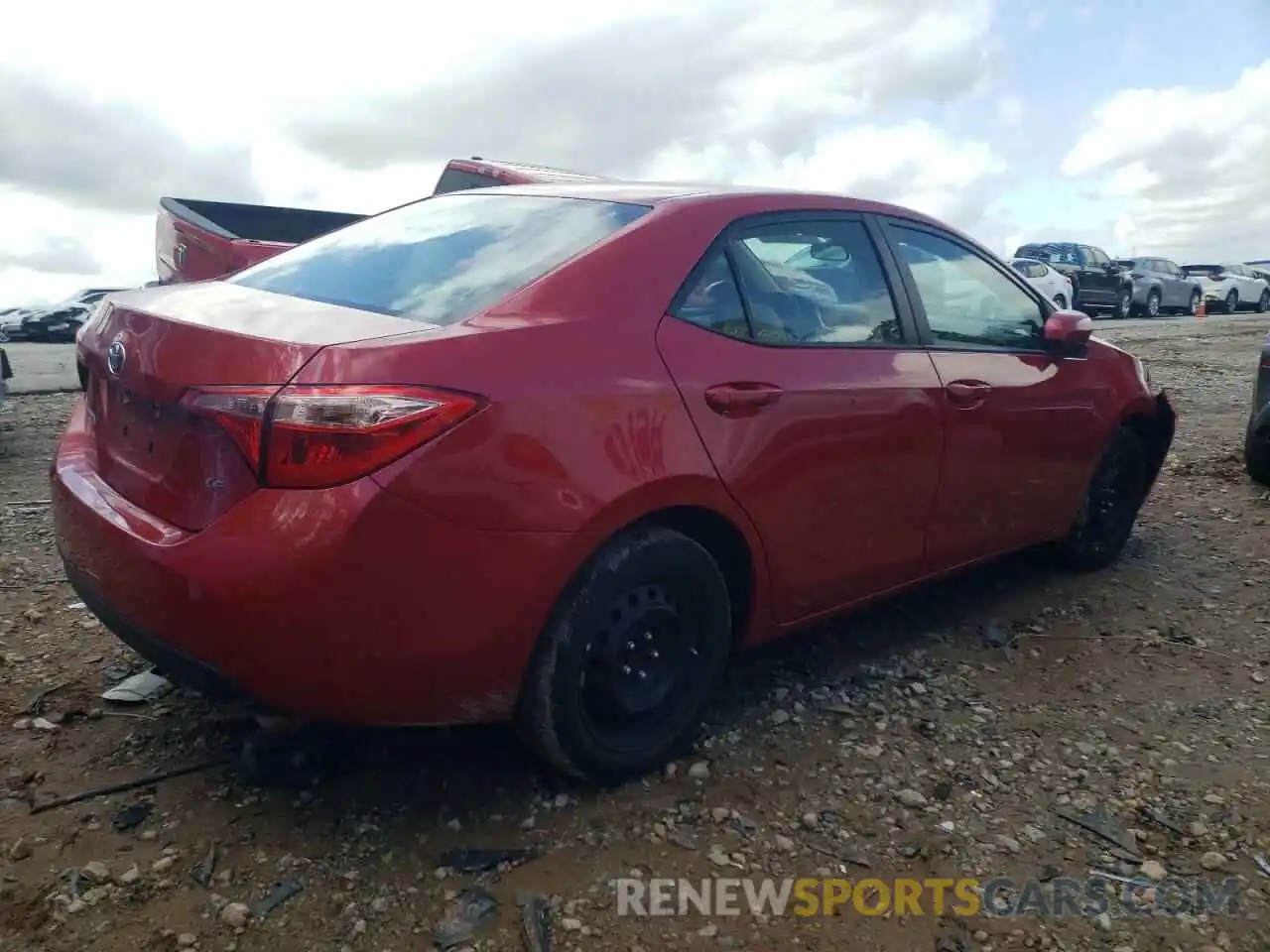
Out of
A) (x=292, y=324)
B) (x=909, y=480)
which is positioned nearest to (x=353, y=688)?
(x=292, y=324)

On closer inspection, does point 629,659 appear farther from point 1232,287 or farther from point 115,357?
point 1232,287

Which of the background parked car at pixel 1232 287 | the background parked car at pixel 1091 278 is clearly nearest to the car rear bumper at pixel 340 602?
the background parked car at pixel 1091 278

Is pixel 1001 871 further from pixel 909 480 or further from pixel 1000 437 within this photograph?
pixel 1000 437

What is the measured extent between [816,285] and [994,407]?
0.88 m

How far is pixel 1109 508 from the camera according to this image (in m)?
4.63

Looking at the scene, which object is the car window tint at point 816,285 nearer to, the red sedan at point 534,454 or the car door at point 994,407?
the red sedan at point 534,454

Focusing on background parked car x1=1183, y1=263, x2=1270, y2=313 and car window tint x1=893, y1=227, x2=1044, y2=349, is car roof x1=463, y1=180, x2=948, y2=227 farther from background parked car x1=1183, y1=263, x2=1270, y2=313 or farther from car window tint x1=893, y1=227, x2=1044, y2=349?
background parked car x1=1183, y1=263, x2=1270, y2=313

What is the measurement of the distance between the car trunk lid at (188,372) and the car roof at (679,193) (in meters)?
0.88

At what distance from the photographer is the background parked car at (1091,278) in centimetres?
2434

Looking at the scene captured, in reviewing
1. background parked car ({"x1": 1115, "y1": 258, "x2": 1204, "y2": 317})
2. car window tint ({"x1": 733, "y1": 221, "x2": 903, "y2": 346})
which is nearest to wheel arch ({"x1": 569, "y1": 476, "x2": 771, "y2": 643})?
car window tint ({"x1": 733, "y1": 221, "x2": 903, "y2": 346})

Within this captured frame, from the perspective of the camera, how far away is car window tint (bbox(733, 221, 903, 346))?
3.01 m

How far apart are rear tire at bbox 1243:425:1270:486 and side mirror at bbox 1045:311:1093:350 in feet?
8.00

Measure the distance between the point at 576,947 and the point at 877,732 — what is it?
4.20 feet

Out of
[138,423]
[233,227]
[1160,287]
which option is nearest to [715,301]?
[138,423]
